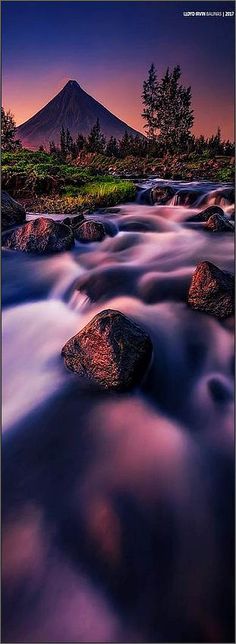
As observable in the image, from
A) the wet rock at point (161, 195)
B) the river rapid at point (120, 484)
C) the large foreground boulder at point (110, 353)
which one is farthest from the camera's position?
the wet rock at point (161, 195)

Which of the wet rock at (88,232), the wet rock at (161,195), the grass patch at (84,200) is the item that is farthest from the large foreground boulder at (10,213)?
the wet rock at (161,195)

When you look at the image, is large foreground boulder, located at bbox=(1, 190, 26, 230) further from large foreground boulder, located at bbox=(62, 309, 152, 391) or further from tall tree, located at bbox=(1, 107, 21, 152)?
large foreground boulder, located at bbox=(62, 309, 152, 391)

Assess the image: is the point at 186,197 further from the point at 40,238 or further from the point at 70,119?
the point at 70,119

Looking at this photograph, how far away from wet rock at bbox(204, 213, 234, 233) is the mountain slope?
9436 centimetres

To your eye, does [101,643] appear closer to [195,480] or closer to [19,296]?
[195,480]

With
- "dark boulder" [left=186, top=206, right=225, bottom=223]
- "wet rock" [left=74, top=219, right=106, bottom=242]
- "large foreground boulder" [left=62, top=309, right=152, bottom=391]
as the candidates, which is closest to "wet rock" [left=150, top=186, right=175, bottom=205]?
"dark boulder" [left=186, top=206, right=225, bottom=223]

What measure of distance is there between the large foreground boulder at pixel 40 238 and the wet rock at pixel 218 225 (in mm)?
1775

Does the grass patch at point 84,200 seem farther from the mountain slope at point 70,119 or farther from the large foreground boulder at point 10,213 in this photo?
the mountain slope at point 70,119

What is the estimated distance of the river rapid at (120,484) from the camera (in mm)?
1622

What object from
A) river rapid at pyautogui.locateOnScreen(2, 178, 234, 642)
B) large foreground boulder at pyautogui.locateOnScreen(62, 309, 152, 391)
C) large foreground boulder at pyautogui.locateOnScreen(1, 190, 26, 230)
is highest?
large foreground boulder at pyautogui.locateOnScreen(1, 190, 26, 230)

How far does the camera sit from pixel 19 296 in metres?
3.50

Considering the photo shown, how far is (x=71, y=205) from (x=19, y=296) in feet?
12.3

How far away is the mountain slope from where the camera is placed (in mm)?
97562

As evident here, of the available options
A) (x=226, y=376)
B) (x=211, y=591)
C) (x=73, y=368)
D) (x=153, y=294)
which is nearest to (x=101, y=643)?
(x=211, y=591)
